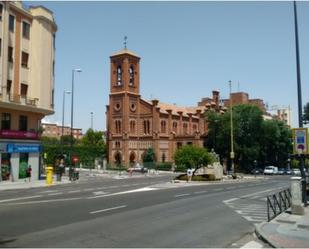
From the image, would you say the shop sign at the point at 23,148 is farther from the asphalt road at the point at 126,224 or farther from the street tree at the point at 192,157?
the asphalt road at the point at 126,224

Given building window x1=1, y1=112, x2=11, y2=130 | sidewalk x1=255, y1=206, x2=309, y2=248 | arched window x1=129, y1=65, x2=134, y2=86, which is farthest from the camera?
arched window x1=129, y1=65, x2=134, y2=86

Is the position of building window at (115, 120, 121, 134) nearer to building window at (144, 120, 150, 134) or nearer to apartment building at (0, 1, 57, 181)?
building window at (144, 120, 150, 134)

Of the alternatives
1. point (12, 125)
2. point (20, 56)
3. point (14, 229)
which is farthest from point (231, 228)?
point (20, 56)

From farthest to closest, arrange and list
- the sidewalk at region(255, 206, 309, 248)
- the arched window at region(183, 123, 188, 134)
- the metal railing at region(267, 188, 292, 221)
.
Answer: the arched window at region(183, 123, 188, 134) < the metal railing at region(267, 188, 292, 221) < the sidewalk at region(255, 206, 309, 248)

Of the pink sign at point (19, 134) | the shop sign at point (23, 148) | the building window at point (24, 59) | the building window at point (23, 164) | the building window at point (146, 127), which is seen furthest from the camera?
the building window at point (146, 127)

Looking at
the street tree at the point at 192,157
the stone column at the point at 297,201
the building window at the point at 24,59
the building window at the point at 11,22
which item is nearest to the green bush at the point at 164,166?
the street tree at the point at 192,157

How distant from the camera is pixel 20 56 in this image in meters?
41.4

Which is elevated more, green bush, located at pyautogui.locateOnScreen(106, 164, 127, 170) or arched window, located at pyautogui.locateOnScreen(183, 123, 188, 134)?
arched window, located at pyautogui.locateOnScreen(183, 123, 188, 134)

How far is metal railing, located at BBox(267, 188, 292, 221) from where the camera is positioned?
15338 mm

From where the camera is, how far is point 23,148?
1615 inches

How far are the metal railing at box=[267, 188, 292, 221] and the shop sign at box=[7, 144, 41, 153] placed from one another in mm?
28472

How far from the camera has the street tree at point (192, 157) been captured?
4478 cm

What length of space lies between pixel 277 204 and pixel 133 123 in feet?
227

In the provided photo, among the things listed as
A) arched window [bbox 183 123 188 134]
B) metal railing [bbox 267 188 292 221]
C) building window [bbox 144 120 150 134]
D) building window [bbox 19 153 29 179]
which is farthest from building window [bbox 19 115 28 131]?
arched window [bbox 183 123 188 134]
